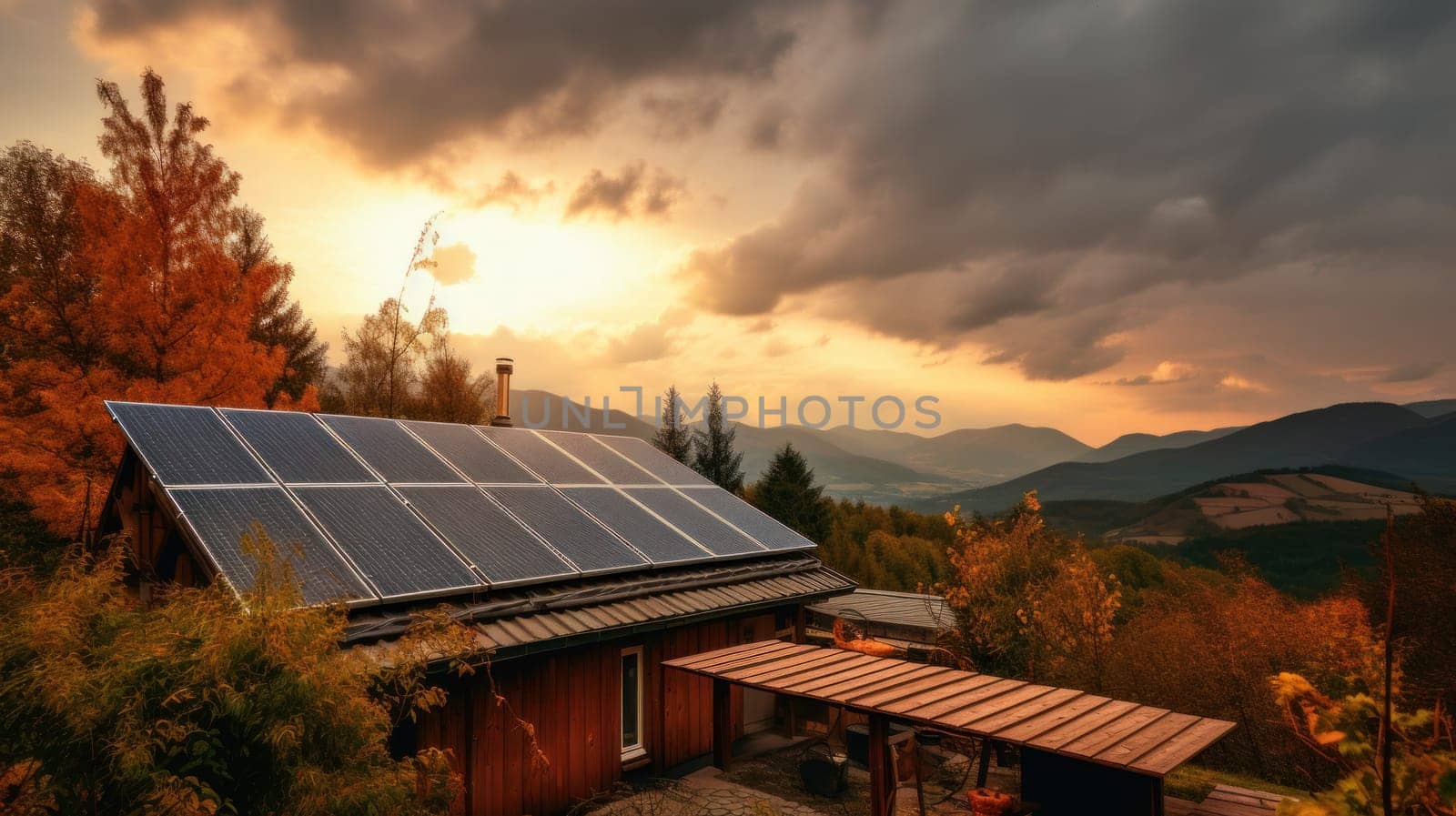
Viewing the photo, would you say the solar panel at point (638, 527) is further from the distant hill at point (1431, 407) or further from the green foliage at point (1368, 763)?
the distant hill at point (1431, 407)

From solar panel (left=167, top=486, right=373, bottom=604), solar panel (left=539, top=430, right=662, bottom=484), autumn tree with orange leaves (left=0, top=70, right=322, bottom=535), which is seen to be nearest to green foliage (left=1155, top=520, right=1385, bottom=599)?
solar panel (left=539, top=430, right=662, bottom=484)

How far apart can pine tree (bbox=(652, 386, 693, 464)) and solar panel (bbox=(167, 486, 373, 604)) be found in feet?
94.1

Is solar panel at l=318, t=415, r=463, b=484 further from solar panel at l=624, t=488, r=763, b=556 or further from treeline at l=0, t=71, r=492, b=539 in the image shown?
treeline at l=0, t=71, r=492, b=539

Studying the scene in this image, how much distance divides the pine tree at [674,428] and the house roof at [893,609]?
54.4 ft

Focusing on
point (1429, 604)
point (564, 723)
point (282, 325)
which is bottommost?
point (564, 723)

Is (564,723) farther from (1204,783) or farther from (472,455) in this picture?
(1204,783)

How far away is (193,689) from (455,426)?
749cm

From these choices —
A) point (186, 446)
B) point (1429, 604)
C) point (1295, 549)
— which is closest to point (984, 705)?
point (186, 446)

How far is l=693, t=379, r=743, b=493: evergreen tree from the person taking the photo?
34.0 m

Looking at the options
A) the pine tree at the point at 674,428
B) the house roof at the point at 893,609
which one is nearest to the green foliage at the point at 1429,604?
the house roof at the point at 893,609

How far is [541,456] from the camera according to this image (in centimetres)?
1123

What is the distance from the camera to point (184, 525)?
19.5 feet

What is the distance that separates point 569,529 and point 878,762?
470cm

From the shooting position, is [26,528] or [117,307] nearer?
[26,528]
